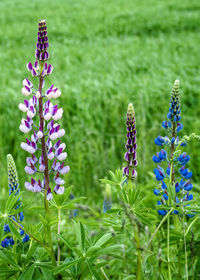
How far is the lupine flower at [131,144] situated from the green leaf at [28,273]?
17.5 inches

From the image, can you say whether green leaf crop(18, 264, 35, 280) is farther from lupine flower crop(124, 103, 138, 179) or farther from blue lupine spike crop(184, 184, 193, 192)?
blue lupine spike crop(184, 184, 193, 192)

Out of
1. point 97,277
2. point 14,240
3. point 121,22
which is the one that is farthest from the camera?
point 121,22

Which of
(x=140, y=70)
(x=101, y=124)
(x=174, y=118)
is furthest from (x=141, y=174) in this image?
(x=140, y=70)

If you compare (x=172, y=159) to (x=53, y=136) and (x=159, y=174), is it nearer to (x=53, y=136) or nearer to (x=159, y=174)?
(x=159, y=174)

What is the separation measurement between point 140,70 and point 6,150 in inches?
103

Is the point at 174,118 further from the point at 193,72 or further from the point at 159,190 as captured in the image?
the point at 193,72

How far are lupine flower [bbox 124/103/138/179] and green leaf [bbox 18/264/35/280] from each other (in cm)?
44

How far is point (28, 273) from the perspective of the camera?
3.59ft

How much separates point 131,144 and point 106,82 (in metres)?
3.57

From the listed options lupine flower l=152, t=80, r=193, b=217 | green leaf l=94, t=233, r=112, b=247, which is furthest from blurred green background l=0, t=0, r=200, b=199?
green leaf l=94, t=233, r=112, b=247

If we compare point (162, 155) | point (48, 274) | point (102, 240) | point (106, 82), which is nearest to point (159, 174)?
point (162, 155)

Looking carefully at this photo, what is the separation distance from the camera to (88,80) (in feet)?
16.1

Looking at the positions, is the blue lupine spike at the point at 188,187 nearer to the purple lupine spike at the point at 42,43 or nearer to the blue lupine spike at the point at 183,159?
the blue lupine spike at the point at 183,159

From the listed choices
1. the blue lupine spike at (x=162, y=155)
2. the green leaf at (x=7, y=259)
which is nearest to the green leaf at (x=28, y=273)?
the green leaf at (x=7, y=259)
